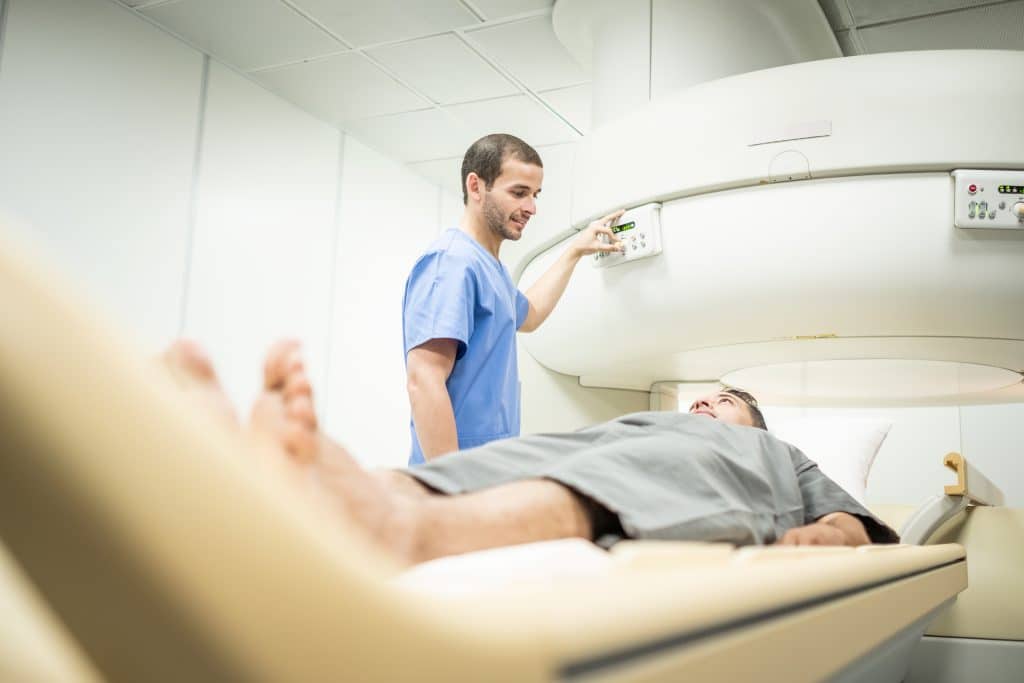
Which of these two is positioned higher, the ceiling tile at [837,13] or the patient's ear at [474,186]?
the ceiling tile at [837,13]

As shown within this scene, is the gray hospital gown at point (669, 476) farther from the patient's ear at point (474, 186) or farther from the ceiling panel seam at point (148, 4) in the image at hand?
the ceiling panel seam at point (148, 4)

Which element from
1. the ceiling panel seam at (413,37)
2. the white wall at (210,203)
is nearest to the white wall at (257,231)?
the white wall at (210,203)

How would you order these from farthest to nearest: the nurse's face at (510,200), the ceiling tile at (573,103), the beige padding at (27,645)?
1. the ceiling tile at (573,103)
2. the nurse's face at (510,200)
3. the beige padding at (27,645)

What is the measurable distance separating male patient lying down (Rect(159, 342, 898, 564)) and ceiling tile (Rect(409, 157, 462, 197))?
9.16 ft

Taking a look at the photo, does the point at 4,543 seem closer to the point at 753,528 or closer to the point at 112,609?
the point at 112,609

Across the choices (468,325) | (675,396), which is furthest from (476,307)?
(675,396)

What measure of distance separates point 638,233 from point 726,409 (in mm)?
367

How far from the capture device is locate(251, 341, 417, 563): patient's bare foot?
34 cm

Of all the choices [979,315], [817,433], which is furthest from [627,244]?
[817,433]

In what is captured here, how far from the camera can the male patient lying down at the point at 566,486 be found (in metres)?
0.36

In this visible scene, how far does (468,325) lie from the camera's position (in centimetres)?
143

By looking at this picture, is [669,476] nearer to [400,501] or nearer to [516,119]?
[400,501]

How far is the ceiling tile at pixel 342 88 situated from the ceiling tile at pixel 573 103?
50 cm

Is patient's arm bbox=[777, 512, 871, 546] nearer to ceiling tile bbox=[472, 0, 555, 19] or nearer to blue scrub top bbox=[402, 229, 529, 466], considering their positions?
blue scrub top bbox=[402, 229, 529, 466]
